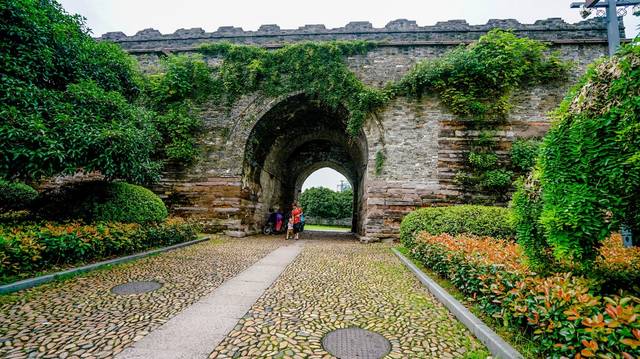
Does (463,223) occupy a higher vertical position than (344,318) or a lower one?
higher

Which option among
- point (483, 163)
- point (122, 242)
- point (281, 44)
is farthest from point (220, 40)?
point (483, 163)

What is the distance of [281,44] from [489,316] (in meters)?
12.1

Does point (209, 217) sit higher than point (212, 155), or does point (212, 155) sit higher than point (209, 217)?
point (212, 155)

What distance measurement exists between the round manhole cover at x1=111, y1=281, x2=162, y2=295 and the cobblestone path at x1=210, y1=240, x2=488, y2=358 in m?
1.72

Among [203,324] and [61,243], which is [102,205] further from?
→ [203,324]

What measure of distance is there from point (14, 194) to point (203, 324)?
1173 centimetres

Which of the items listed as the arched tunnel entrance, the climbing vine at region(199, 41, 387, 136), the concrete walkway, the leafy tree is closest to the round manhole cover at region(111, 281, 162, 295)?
the concrete walkway

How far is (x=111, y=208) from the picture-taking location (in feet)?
22.9

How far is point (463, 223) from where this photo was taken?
7102 mm

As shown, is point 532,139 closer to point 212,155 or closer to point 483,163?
point 483,163

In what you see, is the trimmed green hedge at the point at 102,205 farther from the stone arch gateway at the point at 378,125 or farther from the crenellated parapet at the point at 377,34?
the crenellated parapet at the point at 377,34

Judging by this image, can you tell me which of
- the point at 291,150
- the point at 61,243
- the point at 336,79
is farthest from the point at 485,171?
the point at 61,243

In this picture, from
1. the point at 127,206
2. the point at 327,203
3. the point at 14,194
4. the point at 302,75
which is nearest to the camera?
the point at 127,206

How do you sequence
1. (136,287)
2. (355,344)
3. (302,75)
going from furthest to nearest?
(302,75) → (136,287) → (355,344)
